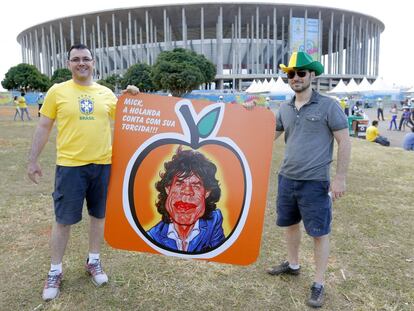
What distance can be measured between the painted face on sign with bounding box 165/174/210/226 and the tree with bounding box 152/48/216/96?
38799 mm

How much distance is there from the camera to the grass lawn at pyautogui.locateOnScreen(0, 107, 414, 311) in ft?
8.77

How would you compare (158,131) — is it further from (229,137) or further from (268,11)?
(268,11)

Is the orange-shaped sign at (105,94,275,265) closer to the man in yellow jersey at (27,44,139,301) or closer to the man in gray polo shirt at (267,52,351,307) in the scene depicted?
the man in yellow jersey at (27,44,139,301)

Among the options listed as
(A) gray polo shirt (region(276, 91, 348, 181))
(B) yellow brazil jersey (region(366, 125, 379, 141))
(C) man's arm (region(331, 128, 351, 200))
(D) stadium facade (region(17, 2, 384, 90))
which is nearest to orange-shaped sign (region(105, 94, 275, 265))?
(A) gray polo shirt (region(276, 91, 348, 181))

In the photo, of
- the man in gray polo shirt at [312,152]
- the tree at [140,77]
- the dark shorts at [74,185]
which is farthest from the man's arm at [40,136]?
the tree at [140,77]

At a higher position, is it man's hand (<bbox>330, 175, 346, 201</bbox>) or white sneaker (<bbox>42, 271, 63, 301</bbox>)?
man's hand (<bbox>330, 175, 346, 201</bbox>)

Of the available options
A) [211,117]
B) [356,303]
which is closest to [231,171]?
[211,117]

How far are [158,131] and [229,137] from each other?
1.68 ft

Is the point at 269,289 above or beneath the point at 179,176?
beneath

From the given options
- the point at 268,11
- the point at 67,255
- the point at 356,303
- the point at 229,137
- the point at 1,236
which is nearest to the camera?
the point at 229,137

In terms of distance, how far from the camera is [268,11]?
Result: 6344 cm

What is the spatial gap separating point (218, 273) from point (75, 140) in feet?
5.40

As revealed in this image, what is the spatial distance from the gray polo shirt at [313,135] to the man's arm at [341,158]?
0.05m

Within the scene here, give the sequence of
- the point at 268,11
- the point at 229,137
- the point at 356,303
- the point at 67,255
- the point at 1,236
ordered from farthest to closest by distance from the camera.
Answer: the point at 268,11 → the point at 1,236 → the point at 67,255 → the point at 356,303 → the point at 229,137
